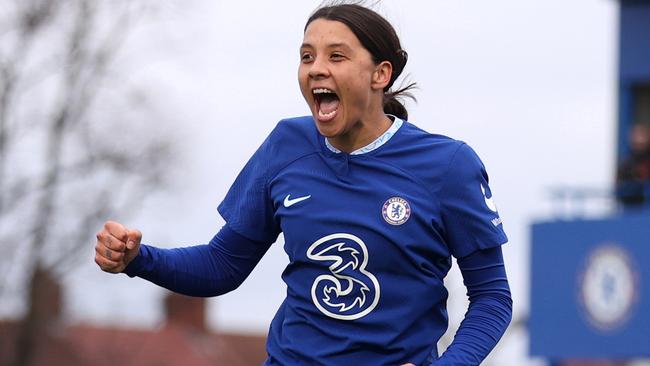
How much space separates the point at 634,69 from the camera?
2773 centimetres

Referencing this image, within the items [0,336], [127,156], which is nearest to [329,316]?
[127,156]

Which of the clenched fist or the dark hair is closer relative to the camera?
the clenched fist

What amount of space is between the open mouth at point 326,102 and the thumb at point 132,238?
27.2 inches

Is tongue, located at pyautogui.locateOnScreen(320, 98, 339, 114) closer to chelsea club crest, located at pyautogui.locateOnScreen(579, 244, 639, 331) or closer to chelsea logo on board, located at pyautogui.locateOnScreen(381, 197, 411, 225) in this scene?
chelsea logo on board, located at pyautogui.locateOnScreen(381, 197, 411, 225)

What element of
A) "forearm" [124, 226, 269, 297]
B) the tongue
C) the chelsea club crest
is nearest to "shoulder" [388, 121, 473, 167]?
the tongue

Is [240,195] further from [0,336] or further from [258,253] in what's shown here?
[0,336]

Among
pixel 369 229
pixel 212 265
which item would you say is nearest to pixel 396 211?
pixel 369 229

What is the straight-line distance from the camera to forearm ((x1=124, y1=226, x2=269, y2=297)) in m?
7.10

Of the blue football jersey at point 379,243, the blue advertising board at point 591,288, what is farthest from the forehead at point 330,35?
the blue advertising board at point 591,288

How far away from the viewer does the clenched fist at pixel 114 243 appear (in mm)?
6668

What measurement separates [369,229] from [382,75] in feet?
1.74

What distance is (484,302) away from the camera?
267 inches

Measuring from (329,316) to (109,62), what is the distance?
2563 centimetres

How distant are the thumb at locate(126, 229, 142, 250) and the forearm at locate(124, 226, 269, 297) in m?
0.34
